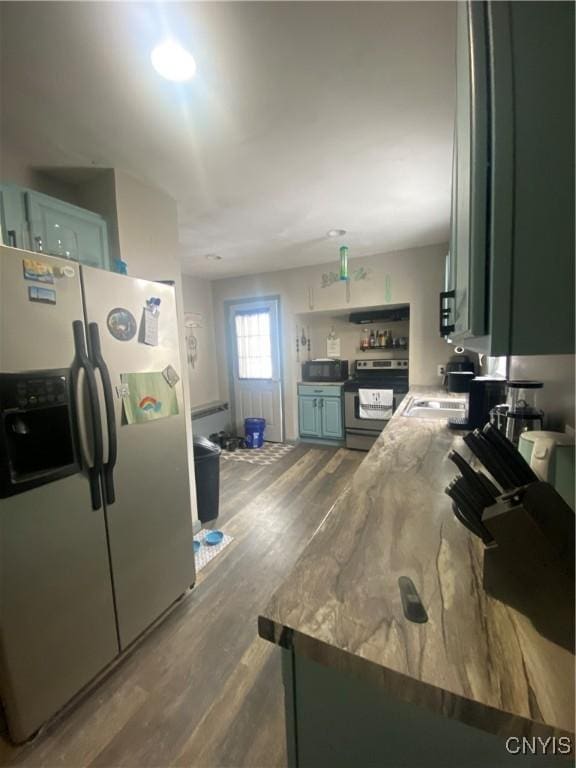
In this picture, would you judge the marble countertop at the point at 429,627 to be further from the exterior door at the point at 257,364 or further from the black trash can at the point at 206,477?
the exterior door at the point at 257,364

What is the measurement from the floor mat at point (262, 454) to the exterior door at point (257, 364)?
0.23 m

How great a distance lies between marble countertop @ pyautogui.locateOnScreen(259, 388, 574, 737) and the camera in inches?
17.9

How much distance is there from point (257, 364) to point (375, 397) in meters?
1.85

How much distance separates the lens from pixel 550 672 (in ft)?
1.58

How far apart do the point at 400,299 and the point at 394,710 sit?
373cm

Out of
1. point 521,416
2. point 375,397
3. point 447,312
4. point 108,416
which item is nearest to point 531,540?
point 521,416

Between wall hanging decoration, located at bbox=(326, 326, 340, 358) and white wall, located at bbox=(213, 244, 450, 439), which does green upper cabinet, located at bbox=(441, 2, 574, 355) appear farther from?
wall hanging decoration, located at bbox=(326, 326, 340, 358)

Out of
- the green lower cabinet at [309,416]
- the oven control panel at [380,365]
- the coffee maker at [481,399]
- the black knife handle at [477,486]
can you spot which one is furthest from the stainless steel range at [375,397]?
the black knife handle at [477,486]

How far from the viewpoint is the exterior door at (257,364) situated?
455 centimetres

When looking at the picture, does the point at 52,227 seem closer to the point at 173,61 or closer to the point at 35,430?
the point at 173,61

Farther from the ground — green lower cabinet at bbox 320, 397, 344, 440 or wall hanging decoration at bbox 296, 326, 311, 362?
wall hanging decoration at bbox 296, 326, 311, 362

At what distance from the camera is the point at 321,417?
4363mm

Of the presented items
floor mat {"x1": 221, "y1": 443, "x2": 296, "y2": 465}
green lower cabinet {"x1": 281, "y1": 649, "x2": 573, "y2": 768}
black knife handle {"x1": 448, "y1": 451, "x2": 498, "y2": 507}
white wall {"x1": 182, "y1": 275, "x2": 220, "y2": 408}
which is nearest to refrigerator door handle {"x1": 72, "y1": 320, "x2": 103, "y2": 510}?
green lower cabinet {"x1": 281, "y1": 649, "x2": 573, "y2": 768}

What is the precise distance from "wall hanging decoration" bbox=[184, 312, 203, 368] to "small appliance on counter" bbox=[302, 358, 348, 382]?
1592 mm
